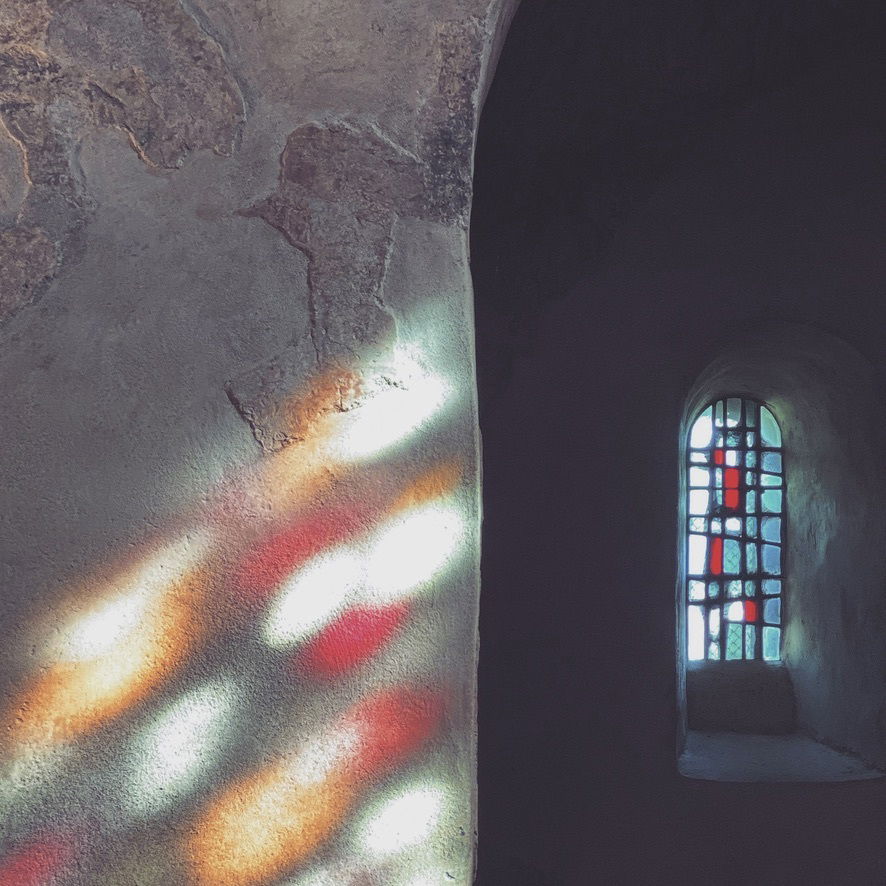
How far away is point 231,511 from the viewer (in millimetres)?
1450

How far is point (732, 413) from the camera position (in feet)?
15.6

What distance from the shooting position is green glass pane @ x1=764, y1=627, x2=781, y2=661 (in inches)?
179

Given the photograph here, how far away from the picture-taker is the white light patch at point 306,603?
1446mm

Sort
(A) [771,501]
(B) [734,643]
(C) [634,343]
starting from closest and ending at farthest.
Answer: (C) [634,343], (B) [734,643], (A) [771,501]

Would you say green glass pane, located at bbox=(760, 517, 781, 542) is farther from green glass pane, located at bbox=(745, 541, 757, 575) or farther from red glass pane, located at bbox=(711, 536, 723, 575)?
red glass pane, located at bbox=(711, 536, 723, 575)

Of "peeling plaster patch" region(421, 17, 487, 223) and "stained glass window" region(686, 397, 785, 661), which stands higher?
"peeling plaster patch" region(421, 17, 487, 223)

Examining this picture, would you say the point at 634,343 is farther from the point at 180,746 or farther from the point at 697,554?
the point at 180,746

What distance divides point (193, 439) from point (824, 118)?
11.6 ft

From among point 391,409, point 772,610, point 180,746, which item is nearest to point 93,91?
point 391,409

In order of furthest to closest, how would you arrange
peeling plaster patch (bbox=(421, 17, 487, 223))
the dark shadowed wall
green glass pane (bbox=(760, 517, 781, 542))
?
1. green glass pane (bbox=(760, 517, 781, 542))
2. the dark shadowed wall
3. peeling plaster patch (bbox=(421, 17, 487, 223))

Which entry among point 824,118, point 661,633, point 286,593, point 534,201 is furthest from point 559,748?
point 824,118

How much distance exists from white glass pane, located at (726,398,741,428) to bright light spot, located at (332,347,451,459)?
3.52 metres

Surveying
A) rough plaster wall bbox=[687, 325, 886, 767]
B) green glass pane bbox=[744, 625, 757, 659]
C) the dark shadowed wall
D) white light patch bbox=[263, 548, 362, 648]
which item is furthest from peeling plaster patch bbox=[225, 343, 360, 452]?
green glass pane bbox=[744, 625, 757, 659]

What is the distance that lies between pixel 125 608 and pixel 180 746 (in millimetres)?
223
